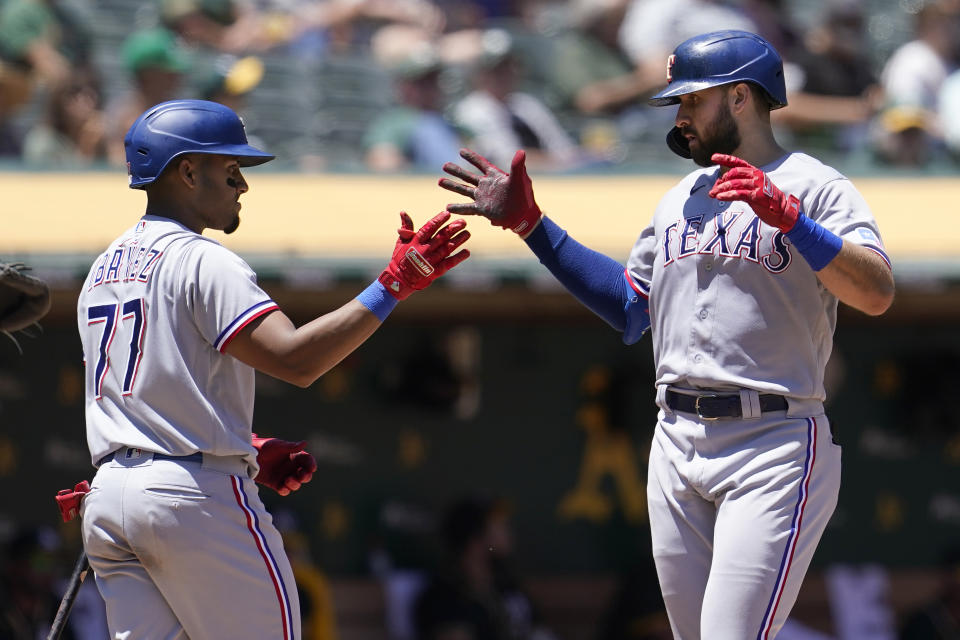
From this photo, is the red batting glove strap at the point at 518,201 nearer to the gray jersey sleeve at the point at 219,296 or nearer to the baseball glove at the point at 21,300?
the gray jersey sleeve at the point at 219,296

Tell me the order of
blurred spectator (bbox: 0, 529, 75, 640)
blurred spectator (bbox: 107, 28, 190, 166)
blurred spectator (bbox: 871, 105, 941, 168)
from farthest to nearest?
blurred spectator (bbox: 871, 105, 941, 168)
blurred spectator (bbox: 107, 28, 190, 166)
blurred spectator (bbox: 0, 529, 75, 640)

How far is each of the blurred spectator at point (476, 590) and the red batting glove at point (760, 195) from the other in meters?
4.08

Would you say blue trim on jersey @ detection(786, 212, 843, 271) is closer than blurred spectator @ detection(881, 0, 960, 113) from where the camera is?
Yes

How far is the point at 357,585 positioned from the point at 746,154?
427 centimetres

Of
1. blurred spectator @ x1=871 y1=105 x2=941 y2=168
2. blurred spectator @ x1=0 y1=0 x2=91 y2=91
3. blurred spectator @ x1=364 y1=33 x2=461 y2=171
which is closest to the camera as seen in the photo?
blurred spectator @ x1=364 y1=33 x2=461 y2=171

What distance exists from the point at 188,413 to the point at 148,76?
391 cm

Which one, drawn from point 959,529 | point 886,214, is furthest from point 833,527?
point 886,214

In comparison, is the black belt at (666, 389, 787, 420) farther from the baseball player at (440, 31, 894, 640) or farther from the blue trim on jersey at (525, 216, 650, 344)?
the blue trim on jersey at (525, 216, 650, 344)

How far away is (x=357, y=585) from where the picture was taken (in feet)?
22.7

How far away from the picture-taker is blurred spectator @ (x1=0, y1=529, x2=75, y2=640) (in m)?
6.03

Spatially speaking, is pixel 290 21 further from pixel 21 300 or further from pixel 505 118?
pixel 21 300

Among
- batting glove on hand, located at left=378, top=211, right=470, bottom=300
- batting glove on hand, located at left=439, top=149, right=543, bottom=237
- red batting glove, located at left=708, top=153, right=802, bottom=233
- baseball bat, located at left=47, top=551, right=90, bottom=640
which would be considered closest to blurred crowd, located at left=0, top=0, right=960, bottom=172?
batting glove on hand, located at left=439, top=149, right=543, bottom=237

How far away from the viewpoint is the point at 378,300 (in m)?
3.01

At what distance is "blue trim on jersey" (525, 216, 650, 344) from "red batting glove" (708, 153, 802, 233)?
56 centimetres
